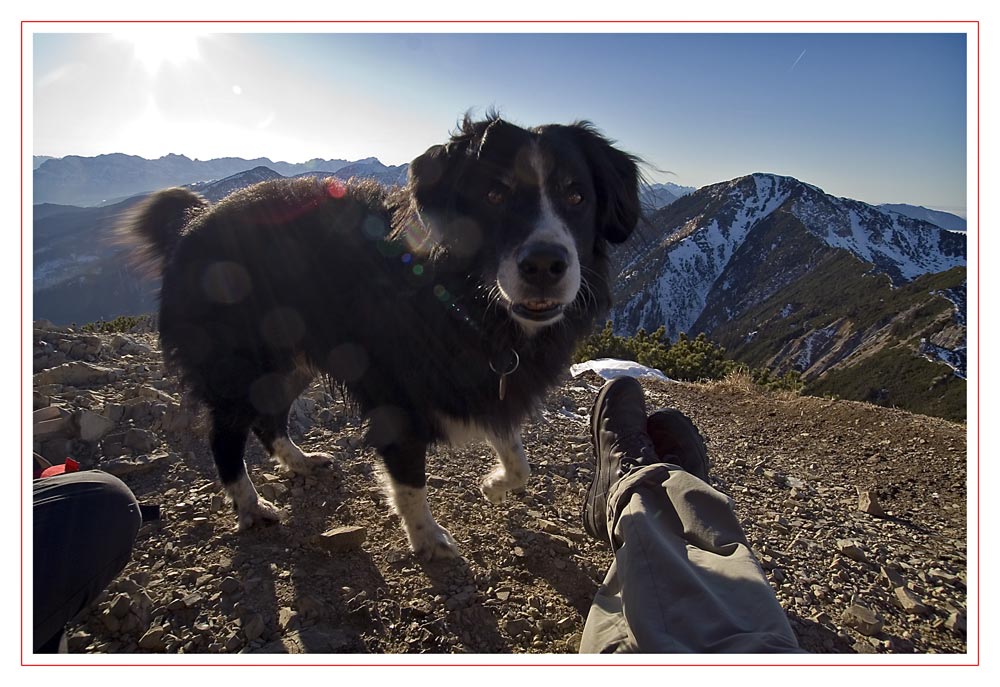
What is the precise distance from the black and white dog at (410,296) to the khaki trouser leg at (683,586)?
103 cm

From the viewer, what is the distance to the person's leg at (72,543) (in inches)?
64.0

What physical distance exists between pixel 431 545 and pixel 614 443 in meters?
1.31

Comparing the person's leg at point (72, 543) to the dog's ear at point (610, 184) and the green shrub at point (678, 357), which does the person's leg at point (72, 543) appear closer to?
the dog's ear at point (610, 184)

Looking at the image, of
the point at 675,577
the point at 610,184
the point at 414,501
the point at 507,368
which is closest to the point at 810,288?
the point at 610,184

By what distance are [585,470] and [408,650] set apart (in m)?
2.03

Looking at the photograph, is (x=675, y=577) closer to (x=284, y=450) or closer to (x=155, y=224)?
(x=284, y=450)

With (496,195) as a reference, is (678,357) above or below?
below

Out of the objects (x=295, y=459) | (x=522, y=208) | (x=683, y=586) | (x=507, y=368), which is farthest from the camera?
(x=295, y=459)

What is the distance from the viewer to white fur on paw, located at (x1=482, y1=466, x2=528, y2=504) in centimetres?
323

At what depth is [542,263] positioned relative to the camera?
2283 millimetres

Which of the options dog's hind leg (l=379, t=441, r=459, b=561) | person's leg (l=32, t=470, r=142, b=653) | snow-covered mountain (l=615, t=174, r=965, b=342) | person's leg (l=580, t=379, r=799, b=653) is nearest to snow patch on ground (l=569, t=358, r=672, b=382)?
dog's hind leg (l=379, t=441, r=459, b=561)

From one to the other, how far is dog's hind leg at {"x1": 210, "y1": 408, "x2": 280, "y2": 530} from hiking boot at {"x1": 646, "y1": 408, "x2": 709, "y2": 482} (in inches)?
98.8

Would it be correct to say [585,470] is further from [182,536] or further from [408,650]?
[182,536]
